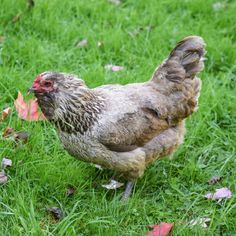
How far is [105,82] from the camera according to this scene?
5.41 m

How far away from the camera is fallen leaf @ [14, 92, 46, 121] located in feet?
15.7

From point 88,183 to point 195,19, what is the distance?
3128mm

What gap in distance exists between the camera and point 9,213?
12.8 feet

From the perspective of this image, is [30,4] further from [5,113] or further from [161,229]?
[161,229]

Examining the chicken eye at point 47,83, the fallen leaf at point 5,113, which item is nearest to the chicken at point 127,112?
the chicken eye at point 47,83

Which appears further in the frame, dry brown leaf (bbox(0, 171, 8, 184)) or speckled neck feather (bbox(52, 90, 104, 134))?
dry brown leaf (bbox(0, 171, 8, 184))

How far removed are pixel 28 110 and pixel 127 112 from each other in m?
1.02

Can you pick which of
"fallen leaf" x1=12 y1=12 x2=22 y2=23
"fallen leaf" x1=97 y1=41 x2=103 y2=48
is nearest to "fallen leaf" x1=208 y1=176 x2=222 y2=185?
"fallen leaf" x1=97 y1=41 x2=103 y2=48

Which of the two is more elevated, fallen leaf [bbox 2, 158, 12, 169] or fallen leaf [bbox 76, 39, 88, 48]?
fallen leaf [bbox 76, 39, 88, 48]

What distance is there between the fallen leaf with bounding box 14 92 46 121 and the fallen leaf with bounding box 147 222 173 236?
1501 mm

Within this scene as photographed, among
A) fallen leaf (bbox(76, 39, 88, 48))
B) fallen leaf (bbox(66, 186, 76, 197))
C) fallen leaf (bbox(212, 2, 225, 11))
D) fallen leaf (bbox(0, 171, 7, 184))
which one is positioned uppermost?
fallen leaf (bbox(212, 2, 225, 11))

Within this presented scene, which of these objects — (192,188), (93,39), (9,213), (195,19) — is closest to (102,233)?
(9,213)

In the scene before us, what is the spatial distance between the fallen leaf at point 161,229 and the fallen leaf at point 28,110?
150 centimetres

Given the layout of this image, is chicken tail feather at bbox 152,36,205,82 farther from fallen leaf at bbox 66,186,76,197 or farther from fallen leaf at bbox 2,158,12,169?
fallen leaf at bbox 2,158,12,169
